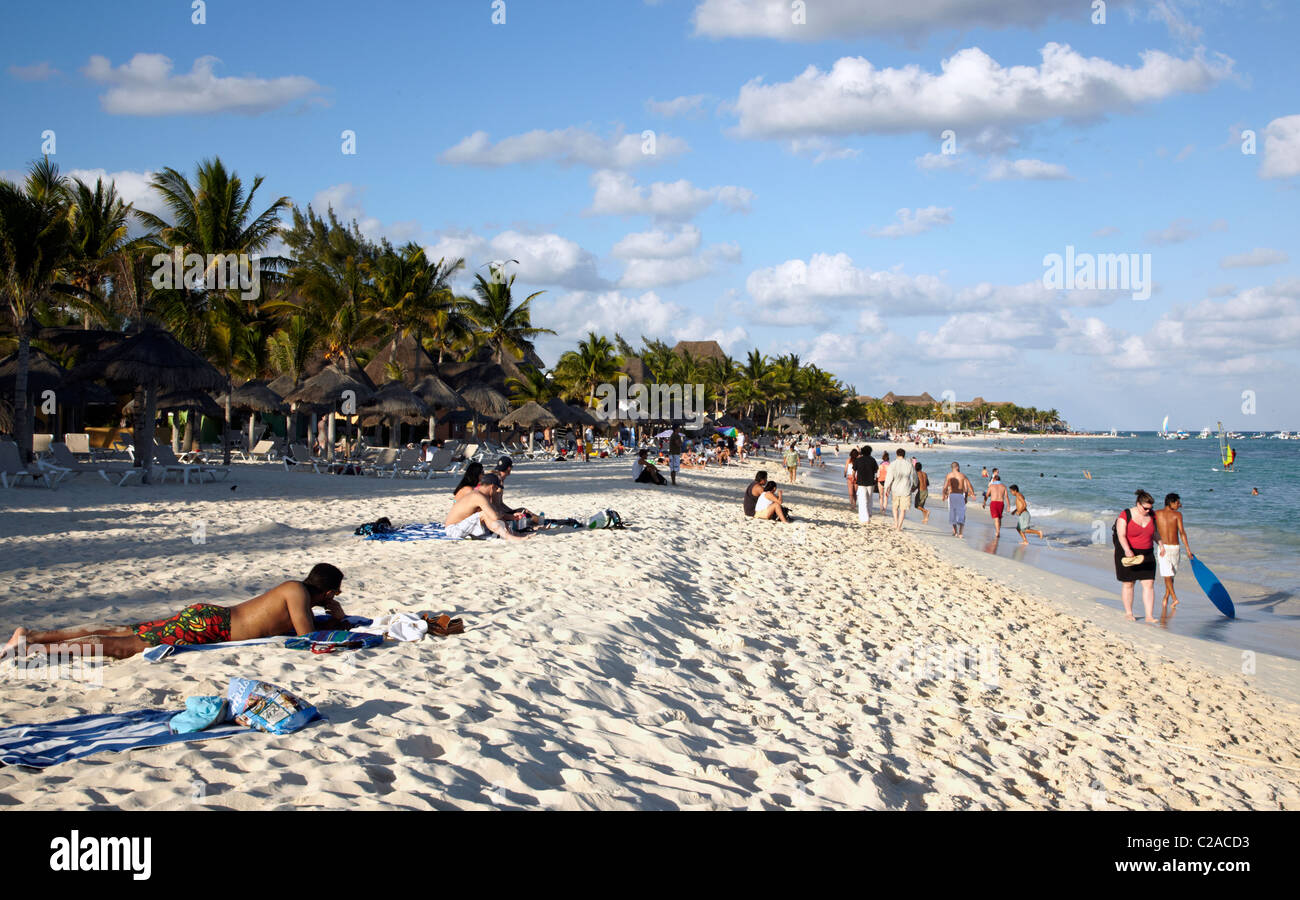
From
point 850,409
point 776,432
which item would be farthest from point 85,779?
→ point 850,409

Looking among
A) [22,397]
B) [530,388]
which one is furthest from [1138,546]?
[530,388]

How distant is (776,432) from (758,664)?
2637 inches

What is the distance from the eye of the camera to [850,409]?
10444cm

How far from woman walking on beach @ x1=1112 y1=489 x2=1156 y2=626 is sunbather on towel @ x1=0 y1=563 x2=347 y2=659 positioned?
7.45 meters

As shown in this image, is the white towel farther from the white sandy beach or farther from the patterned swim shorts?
the patterned swim shorts

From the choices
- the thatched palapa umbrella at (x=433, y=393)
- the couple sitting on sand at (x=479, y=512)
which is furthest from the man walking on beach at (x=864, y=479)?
the thatched palapa umbrella at (x=433, y=393)

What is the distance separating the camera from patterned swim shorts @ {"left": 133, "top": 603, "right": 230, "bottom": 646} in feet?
14.4

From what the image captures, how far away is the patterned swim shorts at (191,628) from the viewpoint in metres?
4.40

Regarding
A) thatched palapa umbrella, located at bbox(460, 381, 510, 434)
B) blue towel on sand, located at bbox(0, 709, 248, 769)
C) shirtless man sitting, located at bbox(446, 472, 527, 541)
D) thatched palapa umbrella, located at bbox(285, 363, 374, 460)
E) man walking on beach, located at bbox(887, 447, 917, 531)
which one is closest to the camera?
blue towel on sand, located at bbox(0, 709, 248, 769)

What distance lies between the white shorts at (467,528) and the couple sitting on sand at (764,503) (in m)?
5.95

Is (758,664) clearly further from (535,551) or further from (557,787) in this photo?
(535,551)

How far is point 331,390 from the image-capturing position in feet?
65.9

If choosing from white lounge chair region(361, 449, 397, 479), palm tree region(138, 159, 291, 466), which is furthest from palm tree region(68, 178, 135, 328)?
white lounge chair region(361, 449, 397, 479)
